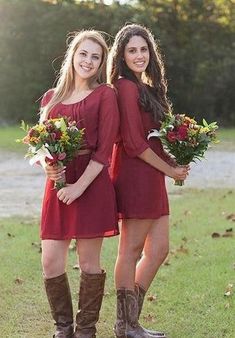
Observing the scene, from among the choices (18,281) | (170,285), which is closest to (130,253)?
(170,285)

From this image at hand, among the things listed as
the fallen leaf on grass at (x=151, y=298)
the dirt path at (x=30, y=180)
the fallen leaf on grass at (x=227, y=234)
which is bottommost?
the dirt path at (x=30, y=180)

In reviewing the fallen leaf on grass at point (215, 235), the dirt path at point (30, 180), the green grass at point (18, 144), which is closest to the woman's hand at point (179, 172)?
the fallen leaf on grass at point (215, 235)

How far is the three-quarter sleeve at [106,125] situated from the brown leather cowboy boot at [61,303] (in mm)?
761

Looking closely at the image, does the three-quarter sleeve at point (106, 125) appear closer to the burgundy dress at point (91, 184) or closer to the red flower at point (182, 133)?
the burgundy dress at point (91, 184)

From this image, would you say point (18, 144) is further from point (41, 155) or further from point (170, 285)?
point (41, 155)

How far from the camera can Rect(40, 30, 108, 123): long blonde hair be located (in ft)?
14.2

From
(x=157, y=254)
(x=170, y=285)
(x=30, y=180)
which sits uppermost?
(x=157, y=254)

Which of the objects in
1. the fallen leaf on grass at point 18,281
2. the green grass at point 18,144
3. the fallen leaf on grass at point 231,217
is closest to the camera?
the fallen leaf on grass at point 18,281

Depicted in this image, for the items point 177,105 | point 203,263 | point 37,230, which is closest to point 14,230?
point 37,230

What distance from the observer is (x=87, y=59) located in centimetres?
428

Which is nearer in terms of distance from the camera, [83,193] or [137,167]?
[83,193]

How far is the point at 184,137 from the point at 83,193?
70 centimetres

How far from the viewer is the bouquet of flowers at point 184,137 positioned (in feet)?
14.2

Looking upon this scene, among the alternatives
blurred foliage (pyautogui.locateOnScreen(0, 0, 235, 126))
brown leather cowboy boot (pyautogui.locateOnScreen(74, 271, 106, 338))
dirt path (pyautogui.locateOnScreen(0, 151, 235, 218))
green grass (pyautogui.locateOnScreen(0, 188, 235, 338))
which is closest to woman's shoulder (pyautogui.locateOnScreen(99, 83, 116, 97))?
brown leather cowboy boot (pyautogui.locateOnScreen(74, 271, 106, 338))
